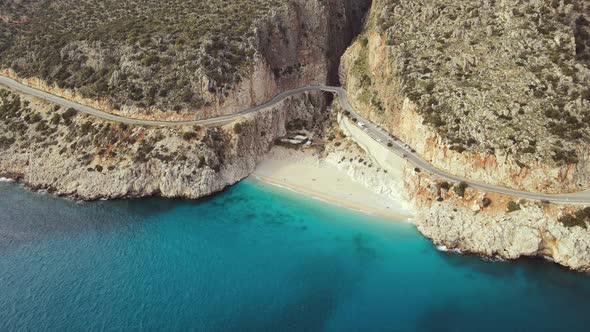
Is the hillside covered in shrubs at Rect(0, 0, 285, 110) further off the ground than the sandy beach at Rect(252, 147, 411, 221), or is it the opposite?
the hillside covered in shrubs at Rect(0, 0, 285, 110)

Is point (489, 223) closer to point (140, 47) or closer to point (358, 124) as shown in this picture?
point (358, 124)

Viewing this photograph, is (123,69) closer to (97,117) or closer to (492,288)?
(97,117)

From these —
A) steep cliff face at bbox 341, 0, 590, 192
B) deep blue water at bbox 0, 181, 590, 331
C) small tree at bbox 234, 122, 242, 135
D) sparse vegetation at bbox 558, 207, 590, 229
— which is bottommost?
deep blue water at bbox 0, 181, 590, 331

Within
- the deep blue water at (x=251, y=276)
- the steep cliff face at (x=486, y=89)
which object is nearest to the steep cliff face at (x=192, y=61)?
the steep cliff face at (x=486, y=89)

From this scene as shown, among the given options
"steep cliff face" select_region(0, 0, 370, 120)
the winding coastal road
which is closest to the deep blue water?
the winding coastal road

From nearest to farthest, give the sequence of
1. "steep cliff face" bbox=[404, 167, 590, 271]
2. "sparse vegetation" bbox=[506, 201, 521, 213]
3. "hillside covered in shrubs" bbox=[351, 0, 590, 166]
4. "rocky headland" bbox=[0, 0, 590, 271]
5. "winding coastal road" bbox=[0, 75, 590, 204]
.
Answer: "steep cliff face" bbox=[404, 167, 590, 271] < "sparse vegetation" bbox=[506, 201, 521, 213] < "winding coastal road" bbox=[0, 75, 590, 204] < "rocky headland" bbox=[0, 0, 590, 271] < "hillside covered in shrubs" bbox=[351, 0, 590, 166]

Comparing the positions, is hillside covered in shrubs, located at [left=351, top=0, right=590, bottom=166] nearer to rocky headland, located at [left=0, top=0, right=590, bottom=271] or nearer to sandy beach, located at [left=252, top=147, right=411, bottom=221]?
rocky headland, located at [left=0, top=0, right=590, bottom=271]

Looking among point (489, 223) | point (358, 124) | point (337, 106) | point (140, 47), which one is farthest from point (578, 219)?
point (140, 47)
